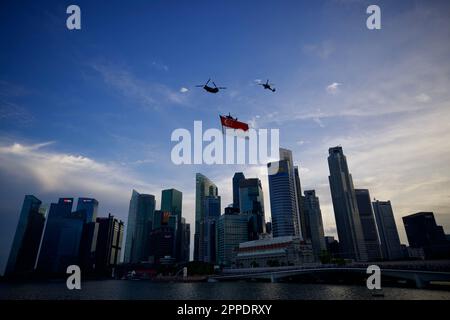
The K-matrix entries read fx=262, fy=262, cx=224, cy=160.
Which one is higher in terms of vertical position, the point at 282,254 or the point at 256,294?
the point at 282,254

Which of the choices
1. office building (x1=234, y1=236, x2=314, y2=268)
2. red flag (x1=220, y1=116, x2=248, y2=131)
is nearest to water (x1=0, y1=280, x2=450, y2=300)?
red flag (x1=220, y1=116, x2=248, y2=131)

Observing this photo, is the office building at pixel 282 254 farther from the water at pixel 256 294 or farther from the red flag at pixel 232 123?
the red flag at pixel 232 123

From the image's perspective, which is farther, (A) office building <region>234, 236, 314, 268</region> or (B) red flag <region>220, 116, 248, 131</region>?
(A) office building <region>234, 236, 314, 268</region>

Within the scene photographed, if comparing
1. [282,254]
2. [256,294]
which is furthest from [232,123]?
[282,254]

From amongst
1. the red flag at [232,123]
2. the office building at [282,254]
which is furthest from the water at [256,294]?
the office building at [282,254]

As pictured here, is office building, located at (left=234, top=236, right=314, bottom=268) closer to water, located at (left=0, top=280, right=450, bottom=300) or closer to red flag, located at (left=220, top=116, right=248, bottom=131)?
water, located at (left=0, top=280, right=450, bottom=300)

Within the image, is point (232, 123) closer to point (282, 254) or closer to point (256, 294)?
point (256, 294)
